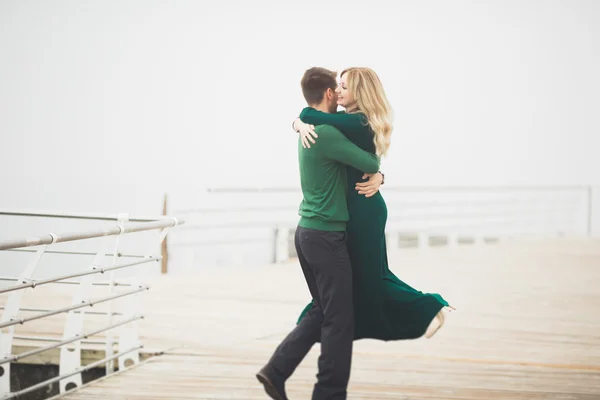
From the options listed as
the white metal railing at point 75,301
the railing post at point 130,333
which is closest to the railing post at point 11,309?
the white metal railing at point 75,301

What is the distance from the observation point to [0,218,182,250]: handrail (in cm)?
293

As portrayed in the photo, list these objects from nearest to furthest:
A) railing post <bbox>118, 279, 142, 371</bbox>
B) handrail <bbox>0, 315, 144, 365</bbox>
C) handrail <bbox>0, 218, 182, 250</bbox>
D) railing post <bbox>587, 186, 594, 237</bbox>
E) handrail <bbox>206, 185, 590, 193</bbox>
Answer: handrail <bbox>0, 218, 182, 250</bbox>
handrail <bbox>0, 315, 144, 365</bbox>
railing post <bbox>118, 279, 142, 371</bbox>
handrail <bbox>206, 185, 590, 193</bbox>
railing post <bbox>587, 186, 594, 237</bbox>

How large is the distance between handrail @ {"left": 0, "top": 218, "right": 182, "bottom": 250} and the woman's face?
1.13 m

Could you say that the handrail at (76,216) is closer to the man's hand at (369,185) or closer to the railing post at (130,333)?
the railing post at (130,333)

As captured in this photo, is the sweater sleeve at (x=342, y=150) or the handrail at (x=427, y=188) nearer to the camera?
the sweater sleeve at (x=342, y=150)

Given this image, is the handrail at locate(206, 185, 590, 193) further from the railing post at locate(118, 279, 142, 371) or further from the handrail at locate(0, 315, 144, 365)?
the handrail at locate(0, 315, 144, 365)

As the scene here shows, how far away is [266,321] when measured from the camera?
5699 millimetres

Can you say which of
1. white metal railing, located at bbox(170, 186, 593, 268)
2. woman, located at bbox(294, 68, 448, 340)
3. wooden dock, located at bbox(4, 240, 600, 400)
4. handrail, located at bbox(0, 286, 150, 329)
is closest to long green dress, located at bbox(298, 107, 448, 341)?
woman, located at bbox(294, 68, 448, 340)

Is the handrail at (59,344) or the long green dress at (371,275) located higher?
the long green dress at (371,275)

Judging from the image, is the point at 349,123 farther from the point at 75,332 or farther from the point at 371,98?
the point at 75,332

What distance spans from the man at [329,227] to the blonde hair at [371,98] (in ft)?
0.23

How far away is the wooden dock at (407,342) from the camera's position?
3.75 metres

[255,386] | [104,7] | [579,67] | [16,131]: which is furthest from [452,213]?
[104,7]

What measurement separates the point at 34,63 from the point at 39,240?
61.1 meters
